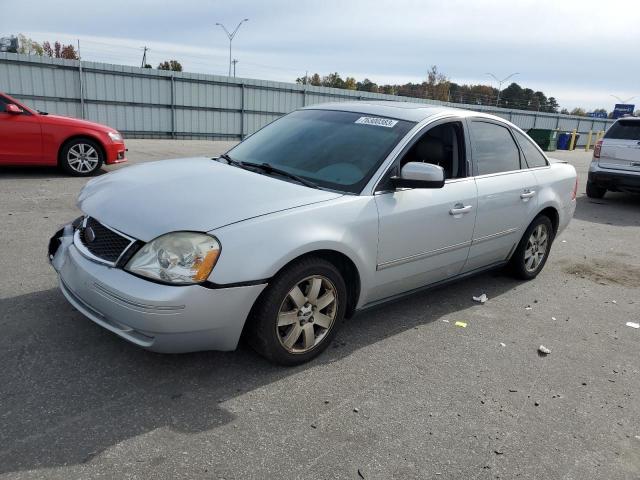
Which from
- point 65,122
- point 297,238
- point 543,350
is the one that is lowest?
point 543,350

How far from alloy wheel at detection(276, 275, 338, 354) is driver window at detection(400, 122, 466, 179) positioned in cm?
124

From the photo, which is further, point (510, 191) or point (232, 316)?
point (510, 191)

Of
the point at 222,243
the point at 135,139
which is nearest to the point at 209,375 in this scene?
the point at 222,243

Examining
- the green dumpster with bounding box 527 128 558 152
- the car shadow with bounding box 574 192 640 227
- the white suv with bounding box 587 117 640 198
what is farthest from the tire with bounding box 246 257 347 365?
the green dumpster with bounding box 527 128 558 152

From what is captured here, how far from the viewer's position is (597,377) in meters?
3.58

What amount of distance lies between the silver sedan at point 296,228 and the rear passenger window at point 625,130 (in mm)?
6999

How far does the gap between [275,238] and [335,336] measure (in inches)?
39.4

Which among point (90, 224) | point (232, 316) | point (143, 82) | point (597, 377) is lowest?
point (597, 377)

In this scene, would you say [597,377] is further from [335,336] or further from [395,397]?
[335,336]

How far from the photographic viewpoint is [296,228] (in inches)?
121

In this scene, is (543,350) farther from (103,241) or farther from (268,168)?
(103,241)

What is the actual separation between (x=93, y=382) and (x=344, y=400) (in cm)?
142

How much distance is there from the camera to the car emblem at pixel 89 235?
3.17m

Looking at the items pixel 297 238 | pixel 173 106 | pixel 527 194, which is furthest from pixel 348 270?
pixel 173 106
